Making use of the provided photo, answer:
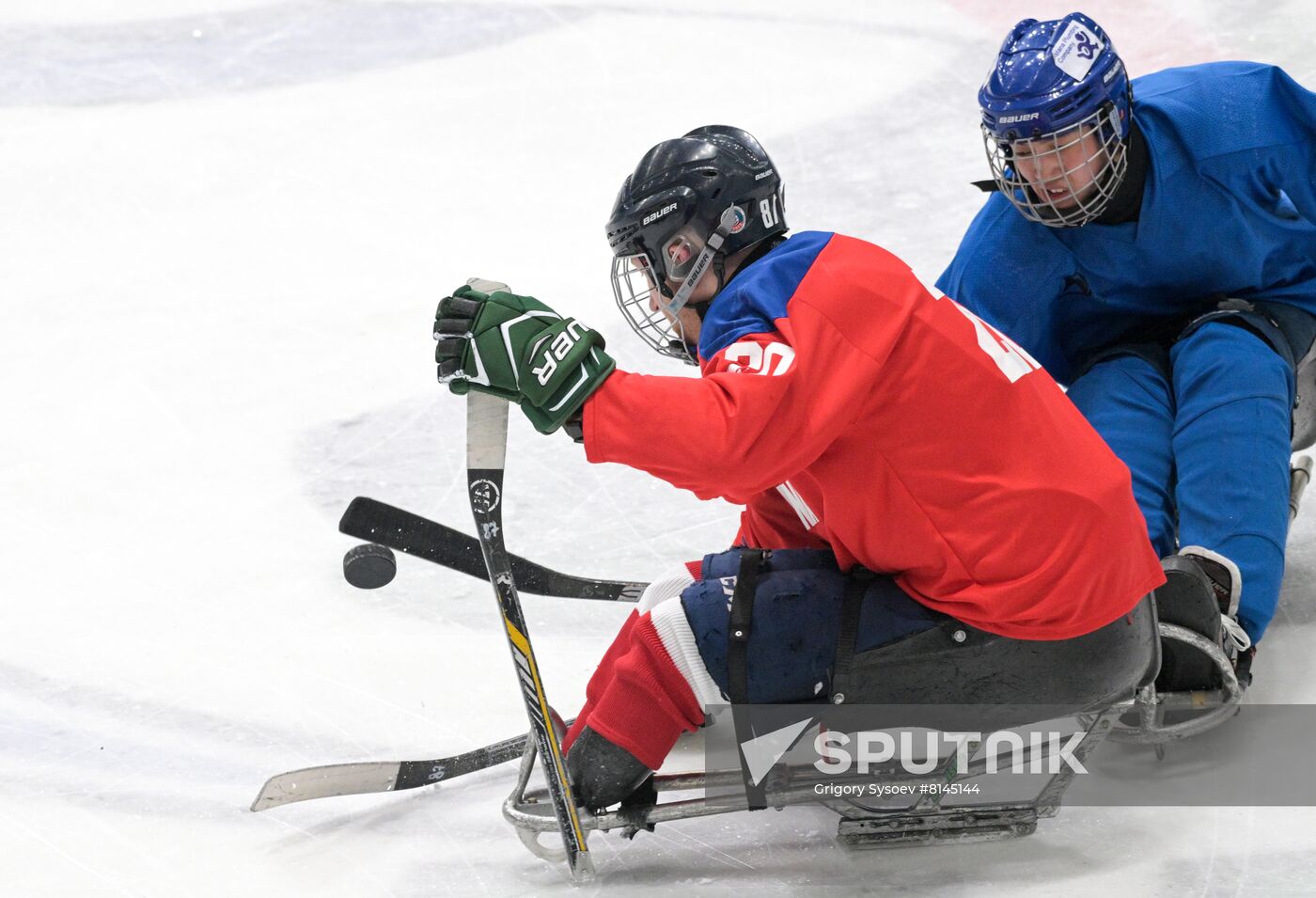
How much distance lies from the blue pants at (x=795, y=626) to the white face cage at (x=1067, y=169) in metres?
1.08

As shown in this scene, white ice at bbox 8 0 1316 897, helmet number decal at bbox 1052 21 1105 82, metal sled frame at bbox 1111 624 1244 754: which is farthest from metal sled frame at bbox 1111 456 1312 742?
helmet number decal at bbox 1052 21 1105 82

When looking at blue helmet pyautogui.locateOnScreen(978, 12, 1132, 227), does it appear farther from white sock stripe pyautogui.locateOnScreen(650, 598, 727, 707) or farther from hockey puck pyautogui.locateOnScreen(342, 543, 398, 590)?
hockey puck pyautogui.locateOnScreen(342, 543, 398, 590)

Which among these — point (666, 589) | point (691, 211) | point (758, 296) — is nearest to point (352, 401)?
point (666, 589)

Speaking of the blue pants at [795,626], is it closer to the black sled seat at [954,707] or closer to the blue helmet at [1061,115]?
the black sled seat at [954,707]

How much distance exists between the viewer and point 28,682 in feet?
10.9

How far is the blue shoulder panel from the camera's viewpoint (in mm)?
2219

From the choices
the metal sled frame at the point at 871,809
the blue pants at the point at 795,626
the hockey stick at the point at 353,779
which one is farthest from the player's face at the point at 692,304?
the hockey stick at the point at 353,779

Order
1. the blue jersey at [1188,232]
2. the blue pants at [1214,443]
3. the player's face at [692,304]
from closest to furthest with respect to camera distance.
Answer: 1. the player's face at [692,304]
2. the blue pants at [1214,443]
3. the blue jersey at [1188,232]

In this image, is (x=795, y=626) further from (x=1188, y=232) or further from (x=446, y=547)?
(x=1188, y=232)

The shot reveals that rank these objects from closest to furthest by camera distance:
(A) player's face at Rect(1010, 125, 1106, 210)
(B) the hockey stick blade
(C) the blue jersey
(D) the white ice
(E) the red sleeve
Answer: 1. (E) the red sleeve
2. (D) the white ice
3. (B) the hockey stick blade
4. (A) player's face at Rect(1010, 125, 1106, 210)
5. (C) the blue jersey

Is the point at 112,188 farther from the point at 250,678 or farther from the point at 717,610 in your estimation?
the point at 717,610

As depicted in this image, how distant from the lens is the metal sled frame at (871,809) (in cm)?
257

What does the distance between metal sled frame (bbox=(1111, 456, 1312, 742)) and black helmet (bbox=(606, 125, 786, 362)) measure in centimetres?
104

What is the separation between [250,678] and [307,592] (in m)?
0.33
